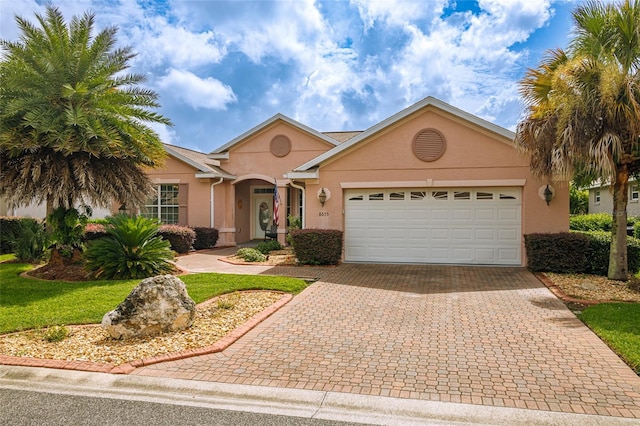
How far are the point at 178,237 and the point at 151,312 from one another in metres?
10.4

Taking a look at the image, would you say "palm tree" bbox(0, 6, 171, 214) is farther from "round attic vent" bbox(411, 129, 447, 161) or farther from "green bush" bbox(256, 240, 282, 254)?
"round attic vent" bbox(411, 129, 447, 161)

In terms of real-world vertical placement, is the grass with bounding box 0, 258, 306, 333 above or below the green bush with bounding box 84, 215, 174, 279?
below

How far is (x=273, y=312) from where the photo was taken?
799cm

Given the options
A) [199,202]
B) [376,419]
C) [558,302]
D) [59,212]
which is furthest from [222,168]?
[376,419]

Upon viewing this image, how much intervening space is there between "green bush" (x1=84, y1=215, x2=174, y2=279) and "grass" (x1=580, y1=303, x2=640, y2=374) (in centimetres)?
958

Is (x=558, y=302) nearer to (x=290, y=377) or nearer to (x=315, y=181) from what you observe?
(x=290, y=377)

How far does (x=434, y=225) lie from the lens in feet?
45.7

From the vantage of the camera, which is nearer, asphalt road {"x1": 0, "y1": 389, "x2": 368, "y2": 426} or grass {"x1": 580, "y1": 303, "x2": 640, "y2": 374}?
asphalt road {"x1": 0, "y1": 389, "x2": 368, "y2": 426}

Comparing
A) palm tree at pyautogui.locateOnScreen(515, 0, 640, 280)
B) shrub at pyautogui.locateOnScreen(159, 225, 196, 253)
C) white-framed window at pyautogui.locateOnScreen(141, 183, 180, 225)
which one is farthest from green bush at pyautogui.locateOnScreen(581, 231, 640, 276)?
white-framed window at pyautogui.locateOnScreen(141, 183, 180, 225)

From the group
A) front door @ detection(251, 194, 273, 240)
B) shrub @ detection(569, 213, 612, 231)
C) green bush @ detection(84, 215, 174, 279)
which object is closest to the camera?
green bush @ detection(84, 215, 174, 279)

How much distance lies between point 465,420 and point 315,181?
36.4ft

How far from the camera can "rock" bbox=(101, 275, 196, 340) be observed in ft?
20.9

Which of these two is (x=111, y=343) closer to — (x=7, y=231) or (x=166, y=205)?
(x=166, y=205)

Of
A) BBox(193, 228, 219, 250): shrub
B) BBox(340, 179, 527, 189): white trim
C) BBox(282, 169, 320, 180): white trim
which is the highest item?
BBox(282, 169, 320, 180): white trim
